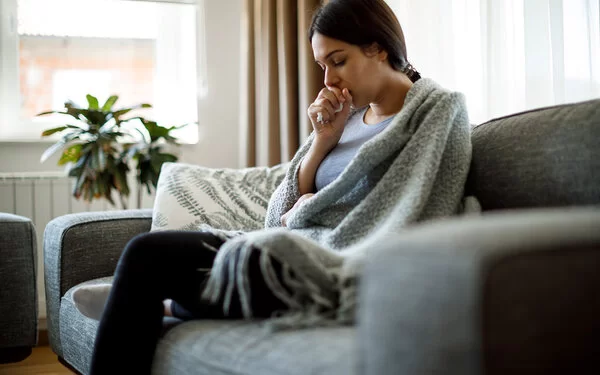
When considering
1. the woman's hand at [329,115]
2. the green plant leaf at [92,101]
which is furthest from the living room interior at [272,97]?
the woman's hand at [329,115]

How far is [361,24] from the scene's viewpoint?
5.46ft

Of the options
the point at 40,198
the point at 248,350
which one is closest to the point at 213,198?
the point at 248,350

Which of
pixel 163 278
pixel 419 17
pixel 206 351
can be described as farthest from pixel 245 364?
pixel 419 17

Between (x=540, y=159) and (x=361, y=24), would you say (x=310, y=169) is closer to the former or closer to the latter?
(x=361, y=24)

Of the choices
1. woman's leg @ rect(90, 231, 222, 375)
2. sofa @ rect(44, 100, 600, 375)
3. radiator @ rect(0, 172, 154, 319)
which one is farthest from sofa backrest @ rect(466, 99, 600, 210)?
radiator @ rect(0, 172, 154, 319)

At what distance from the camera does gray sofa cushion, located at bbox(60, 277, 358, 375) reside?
964 mm

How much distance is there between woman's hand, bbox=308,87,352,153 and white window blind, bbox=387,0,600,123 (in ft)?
1.62

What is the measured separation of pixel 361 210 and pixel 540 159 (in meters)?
0.35

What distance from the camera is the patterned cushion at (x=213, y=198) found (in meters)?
2.16

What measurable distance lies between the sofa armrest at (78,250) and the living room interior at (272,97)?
23 mm

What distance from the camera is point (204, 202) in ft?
7.22

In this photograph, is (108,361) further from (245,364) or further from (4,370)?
(4,370)

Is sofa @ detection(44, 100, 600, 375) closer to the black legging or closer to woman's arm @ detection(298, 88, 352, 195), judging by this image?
the black legging

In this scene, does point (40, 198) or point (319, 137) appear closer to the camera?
point (319, 137)
